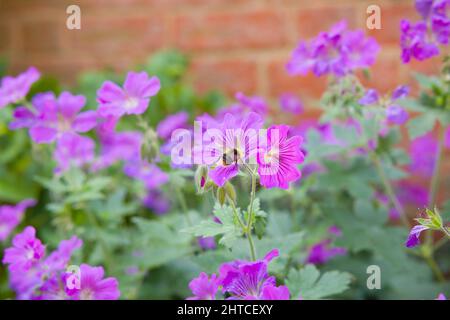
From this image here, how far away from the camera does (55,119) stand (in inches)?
40.0

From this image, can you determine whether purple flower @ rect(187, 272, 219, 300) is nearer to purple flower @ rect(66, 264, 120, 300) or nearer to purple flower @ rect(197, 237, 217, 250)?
purple flower @ rect(66, 264, 120, 300)

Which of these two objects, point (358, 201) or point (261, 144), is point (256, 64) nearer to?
point (358, 201)

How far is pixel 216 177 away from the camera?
2.27 feet

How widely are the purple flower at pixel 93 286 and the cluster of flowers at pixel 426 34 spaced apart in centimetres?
53

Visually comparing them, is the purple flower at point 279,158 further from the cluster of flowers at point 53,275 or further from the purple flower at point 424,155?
the purple flower at point 424,155

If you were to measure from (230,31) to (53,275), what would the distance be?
3.94 feet

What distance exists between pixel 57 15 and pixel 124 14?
23cm

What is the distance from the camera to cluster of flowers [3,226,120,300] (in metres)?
0.80

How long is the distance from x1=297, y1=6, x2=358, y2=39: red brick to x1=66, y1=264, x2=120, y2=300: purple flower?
1213 millimetres

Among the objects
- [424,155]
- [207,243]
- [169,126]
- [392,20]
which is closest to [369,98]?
[207,243]

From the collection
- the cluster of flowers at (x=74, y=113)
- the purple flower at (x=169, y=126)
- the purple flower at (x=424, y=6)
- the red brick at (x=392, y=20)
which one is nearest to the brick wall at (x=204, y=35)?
the red brick at (x=392, y=20)

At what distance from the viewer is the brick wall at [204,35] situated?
180 cm

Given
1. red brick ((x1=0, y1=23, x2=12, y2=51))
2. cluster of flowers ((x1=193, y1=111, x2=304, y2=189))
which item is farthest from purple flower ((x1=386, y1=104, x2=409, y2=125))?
red brick ((x1=0, y1=23, x2=12, y2=51))
